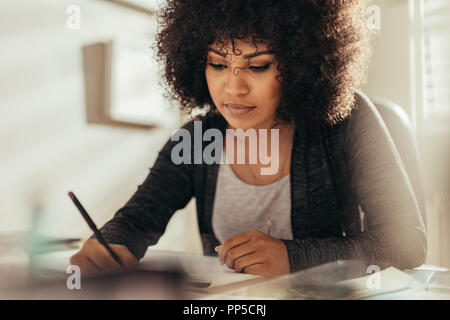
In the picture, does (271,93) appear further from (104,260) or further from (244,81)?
(104,260)

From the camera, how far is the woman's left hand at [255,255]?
503 mm

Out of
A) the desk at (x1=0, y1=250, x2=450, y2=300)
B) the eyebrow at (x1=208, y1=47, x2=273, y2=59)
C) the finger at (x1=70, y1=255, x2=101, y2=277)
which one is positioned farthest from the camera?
the eyebrow at (x1=208, y1=47, x2=273, y2=59)

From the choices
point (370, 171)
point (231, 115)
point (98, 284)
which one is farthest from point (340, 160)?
point (98, 284)

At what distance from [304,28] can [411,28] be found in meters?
0.31

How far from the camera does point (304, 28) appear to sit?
2.23 feet

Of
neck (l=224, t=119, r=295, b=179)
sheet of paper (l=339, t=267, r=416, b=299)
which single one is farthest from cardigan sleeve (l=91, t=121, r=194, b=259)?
sheet of paper (l=339, t=267, r=416, b=299)

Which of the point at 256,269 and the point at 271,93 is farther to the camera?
the point at 271,93

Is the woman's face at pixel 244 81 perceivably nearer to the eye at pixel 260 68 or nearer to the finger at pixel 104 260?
the eye at pixel 260 68

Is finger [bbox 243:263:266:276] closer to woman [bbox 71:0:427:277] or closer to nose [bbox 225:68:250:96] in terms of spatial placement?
woman [bbox 71:0:427:277]

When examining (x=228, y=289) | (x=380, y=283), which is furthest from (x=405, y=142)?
(x=228, y=289)

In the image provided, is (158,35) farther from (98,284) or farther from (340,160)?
(98,284)

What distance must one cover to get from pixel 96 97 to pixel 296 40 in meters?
0.55

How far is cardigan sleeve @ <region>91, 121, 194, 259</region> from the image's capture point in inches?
26.4

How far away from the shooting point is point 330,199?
29.2 inches
